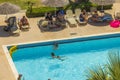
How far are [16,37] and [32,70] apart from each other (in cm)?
374

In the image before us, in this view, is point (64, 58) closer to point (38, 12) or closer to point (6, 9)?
point (6, 9)

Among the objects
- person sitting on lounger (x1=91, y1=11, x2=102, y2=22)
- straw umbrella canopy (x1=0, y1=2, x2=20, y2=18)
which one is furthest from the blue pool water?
straw umbrella canopy (x1=0, y1=2, x2=20, y2=18)

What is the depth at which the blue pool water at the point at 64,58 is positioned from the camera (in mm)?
17500

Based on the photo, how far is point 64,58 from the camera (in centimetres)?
1931

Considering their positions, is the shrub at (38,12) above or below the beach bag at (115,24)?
above

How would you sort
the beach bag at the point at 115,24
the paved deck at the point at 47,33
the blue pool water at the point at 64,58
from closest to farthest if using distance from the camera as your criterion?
1. the blue pool water at the point at 64,58
2. the paved deck at the point at 47,33
3. the beach bag at the point at 115,24

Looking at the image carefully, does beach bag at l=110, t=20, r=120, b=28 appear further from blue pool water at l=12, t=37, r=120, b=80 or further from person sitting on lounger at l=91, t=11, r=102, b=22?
blue pool water at l=12, t=37, r=120, b=80

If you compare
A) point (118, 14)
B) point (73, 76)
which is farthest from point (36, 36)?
point (118, 14)

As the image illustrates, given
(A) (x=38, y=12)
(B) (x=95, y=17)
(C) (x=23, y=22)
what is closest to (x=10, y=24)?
(C) (x=23, y=22)

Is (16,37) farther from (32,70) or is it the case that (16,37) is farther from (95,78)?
(95,78)

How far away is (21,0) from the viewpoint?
26.8m

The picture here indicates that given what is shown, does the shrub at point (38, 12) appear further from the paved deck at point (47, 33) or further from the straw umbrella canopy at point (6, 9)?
the straw umbrella canopy at point (6, 9)

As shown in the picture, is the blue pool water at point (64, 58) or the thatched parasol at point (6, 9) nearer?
the blue pool water at point (64, 58)

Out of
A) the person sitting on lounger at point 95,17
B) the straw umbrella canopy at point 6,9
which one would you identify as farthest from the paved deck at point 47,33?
the straw umbrella canopy at point 6,9
